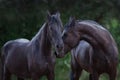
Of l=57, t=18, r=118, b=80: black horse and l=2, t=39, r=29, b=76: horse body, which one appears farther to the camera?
l=2, t=39, r=29, b=76: horse body

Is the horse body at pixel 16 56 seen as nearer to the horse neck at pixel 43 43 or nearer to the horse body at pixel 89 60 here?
the horse neck at pixel 43 43

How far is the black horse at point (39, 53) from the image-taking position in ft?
17.0

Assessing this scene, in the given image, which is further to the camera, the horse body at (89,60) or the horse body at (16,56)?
the horse body at (16,56)

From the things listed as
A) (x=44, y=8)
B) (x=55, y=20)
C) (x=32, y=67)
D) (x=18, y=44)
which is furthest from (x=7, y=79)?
(x=44, y=8)

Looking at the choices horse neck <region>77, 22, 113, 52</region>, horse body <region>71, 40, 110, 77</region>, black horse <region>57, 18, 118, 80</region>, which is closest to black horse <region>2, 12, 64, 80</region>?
black horse <region>57, 18, 118, 80</region>

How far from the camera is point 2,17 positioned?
10.9 ft

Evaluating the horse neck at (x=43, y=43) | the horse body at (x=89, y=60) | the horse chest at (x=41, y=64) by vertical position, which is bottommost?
the horse body at (x=89, y=60)

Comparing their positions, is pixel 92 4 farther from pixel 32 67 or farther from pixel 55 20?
pixel 32 67

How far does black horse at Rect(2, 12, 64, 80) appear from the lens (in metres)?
5.19

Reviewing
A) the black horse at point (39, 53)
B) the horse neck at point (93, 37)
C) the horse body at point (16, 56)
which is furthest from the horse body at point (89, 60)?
the horse body at point (16, 56)

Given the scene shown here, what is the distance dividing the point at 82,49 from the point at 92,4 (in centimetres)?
296

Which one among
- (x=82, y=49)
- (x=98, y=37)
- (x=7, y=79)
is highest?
(x=98, y=37)

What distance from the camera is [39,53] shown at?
18.1 ft

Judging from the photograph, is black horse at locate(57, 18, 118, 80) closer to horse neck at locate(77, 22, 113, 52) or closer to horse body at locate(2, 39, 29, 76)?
horse neck at locate(77, 22, 113, 52)
